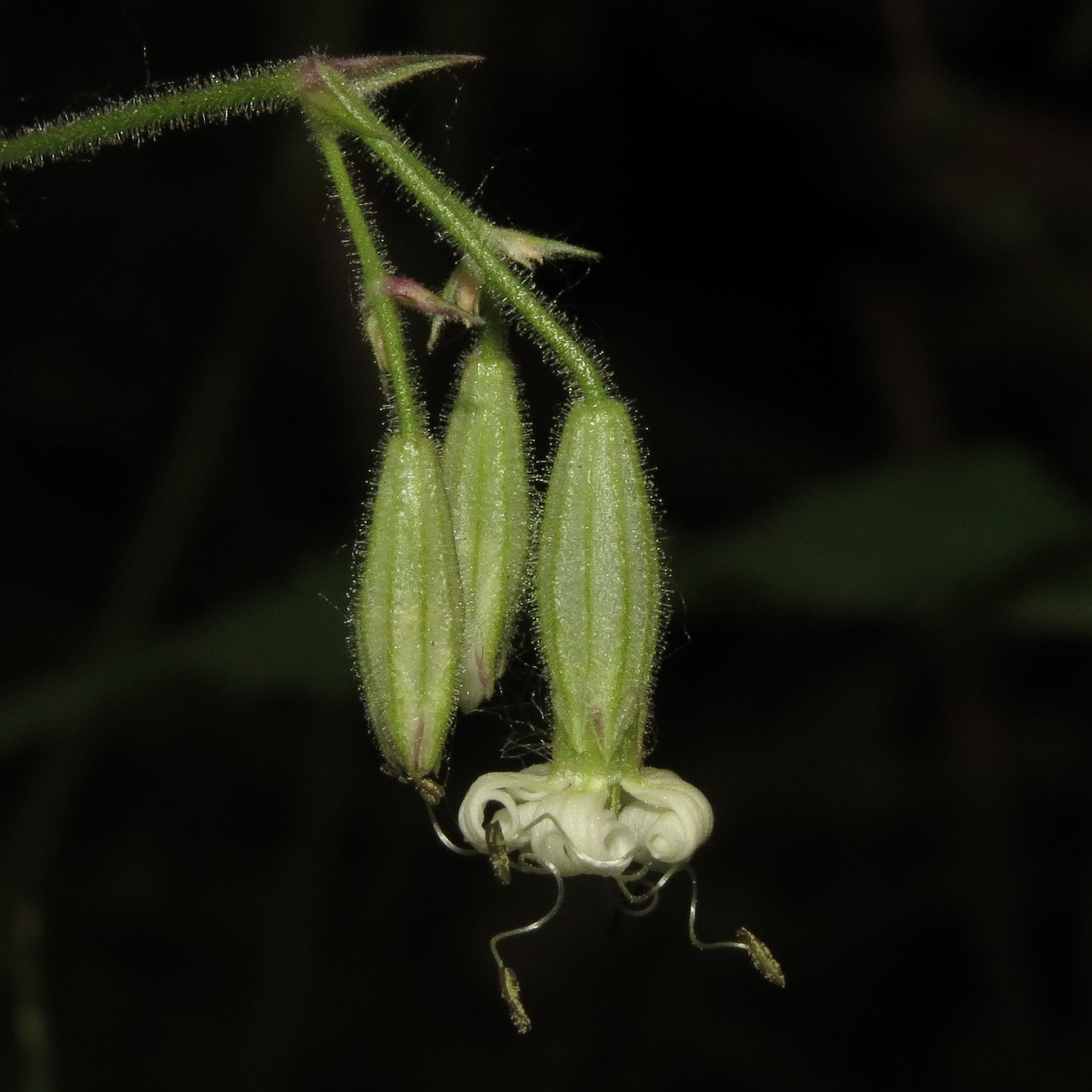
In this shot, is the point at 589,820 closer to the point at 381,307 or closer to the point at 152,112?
the point at 381,307

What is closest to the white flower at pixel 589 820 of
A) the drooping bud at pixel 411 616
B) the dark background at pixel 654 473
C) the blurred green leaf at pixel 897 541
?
the drooping bud at pixel 411 616

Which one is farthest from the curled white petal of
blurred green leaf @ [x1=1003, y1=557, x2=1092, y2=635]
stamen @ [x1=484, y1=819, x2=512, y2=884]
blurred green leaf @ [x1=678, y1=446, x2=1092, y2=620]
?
blurred green leaf @ [x1=1003, y1=557, x2=1092, y2=635]

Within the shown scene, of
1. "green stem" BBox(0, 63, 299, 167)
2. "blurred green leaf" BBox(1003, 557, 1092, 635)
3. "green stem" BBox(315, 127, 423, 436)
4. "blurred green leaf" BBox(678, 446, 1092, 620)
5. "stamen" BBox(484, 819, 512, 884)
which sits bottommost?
"stamen" BBox(484, 819, 512, 884)

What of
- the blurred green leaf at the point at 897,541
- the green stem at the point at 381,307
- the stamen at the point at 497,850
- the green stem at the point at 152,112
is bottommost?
the stamen at the point at 497,850

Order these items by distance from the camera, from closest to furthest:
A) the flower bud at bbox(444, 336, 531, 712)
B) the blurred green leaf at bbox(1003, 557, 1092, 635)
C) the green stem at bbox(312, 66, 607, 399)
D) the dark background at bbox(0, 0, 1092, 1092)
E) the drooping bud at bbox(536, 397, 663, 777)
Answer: the green stem at bbox(312, 66, 607, 399) → the drooping bud at bbox(536, 397, 663, 777) → the flower bud at bbox(444, 336, 531, 712) → the blurred green leaf at bbox(1003, 557, 1092, 635) → the dark background at bbox(0, 0, 1092, 1092)

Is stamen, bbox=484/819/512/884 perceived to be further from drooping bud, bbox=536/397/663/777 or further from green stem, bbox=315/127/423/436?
green stem, bbox=315/127/423/436

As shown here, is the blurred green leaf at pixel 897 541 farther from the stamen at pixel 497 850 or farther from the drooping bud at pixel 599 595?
the stamen at pixel 497 850

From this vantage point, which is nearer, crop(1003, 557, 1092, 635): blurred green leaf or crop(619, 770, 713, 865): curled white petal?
crop(619, 770, 713, 865): curled white petal
